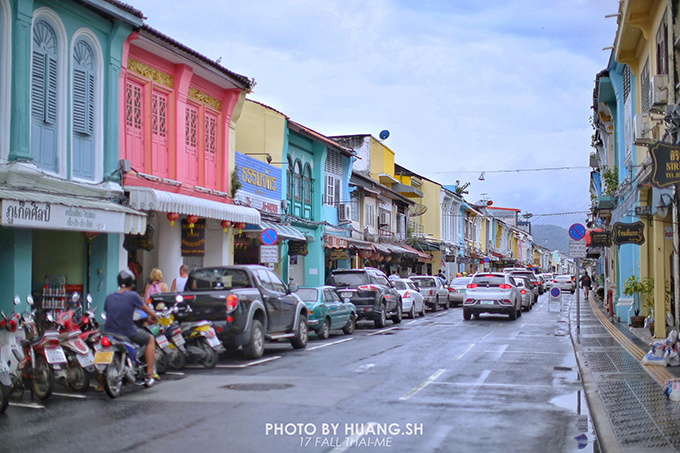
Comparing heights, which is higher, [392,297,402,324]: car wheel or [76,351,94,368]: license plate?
[76,351,94,368]: license plate

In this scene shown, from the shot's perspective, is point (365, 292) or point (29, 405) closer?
point (29, 405)

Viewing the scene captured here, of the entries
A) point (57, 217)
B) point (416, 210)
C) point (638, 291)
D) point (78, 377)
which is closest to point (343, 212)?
point (638, 291)

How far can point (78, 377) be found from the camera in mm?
10250

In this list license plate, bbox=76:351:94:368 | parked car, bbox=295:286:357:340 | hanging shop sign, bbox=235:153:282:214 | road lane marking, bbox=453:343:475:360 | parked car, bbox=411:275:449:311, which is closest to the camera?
license plate, bbox=76:351:94:368

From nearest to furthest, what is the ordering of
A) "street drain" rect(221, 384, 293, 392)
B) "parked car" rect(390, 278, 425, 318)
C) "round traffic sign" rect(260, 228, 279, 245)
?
"street drain" rect(221, 384, 293, 392)
"round traffic sign" rect(260, 228, 279, 245)
"parked car" rect(390, 278, 425, 318)

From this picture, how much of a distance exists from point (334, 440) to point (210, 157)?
625 inches

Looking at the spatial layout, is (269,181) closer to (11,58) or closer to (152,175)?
(152,175)

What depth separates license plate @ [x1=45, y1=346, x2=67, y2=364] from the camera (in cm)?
955

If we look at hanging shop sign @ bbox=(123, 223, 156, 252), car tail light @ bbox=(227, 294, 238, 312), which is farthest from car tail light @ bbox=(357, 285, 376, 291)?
car tail light @ bbox=(227, 294, 238, 312)

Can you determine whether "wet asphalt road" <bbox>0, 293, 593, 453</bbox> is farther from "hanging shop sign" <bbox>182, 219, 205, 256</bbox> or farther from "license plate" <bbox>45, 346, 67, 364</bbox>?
"hanging shop sign" <bbox>182, 219, 205, 256</bbox>

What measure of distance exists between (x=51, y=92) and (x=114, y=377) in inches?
292

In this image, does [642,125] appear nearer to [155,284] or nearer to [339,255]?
[155,284]

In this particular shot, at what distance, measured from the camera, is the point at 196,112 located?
69.6 ft

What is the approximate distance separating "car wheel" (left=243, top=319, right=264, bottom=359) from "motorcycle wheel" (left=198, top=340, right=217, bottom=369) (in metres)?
1.31
